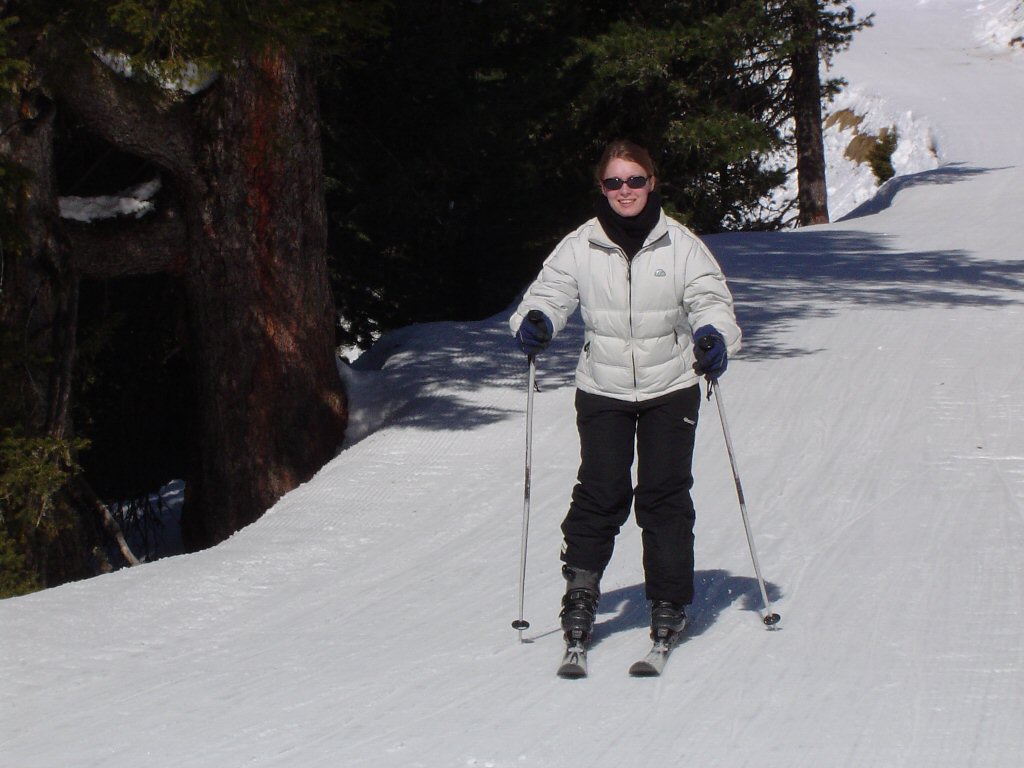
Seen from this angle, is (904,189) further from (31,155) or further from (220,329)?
(31,155)

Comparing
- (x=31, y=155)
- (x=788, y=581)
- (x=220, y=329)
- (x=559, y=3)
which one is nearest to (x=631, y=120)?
(x=559, y=3)

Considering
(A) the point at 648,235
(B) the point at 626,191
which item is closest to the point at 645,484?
(A) the point at 648,235

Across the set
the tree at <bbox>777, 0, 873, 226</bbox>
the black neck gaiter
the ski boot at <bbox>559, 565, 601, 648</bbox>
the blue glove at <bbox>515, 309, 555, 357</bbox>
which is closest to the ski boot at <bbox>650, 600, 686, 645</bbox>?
the ski boot at <bbox>559, 565, 601, 648</bbox>

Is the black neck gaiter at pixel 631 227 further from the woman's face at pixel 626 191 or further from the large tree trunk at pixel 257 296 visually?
the large tree trunk at pixel 257 296

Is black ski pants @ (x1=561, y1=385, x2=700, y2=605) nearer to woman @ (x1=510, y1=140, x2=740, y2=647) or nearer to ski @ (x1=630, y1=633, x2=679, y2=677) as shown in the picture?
woman @ (x1=510, y1=140, x2=740, y2=647)

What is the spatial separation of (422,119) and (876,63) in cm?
5555

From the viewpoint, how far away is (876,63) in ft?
216

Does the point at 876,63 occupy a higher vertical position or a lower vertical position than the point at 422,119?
higher

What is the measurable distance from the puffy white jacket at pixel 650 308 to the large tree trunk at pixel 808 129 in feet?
58.9

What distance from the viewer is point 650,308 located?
5223mm

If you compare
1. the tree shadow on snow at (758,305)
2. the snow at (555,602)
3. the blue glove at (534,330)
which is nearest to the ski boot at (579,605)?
the snow at (555,602)

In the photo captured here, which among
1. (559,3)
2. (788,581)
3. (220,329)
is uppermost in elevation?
(559,3)

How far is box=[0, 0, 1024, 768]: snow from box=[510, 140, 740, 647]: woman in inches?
14.6

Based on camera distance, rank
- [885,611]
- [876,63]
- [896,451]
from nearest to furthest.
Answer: [885,611] < [896,451] < [876,63]
